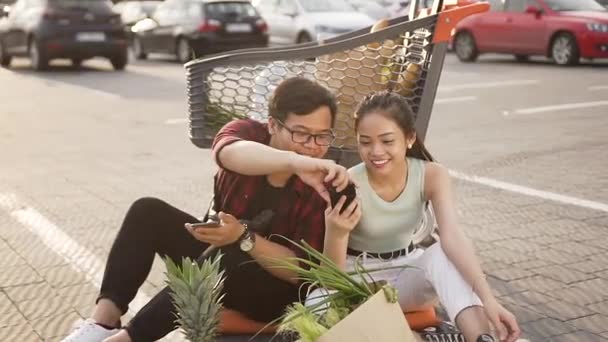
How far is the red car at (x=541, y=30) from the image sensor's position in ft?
54.1

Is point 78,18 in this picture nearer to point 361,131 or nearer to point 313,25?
point 313,25

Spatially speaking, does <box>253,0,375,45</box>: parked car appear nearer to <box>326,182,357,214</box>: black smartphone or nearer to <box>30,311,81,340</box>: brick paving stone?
<box>30,311,81,340</box>: brick paving stone

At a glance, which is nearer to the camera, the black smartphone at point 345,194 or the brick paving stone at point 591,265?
the black smartphone at point 345,194

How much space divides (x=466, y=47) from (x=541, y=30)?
6.70ft

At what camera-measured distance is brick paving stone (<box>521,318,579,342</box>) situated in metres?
4.06

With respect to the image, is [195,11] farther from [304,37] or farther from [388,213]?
[388,213]

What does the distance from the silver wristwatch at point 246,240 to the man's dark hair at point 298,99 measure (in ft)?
1.40

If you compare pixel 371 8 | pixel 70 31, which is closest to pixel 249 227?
pixel 70 31

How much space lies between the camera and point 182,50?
→ 20.0 meters

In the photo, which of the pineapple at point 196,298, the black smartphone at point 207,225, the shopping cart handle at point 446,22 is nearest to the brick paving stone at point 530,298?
the shopping cart handle at point 446,22

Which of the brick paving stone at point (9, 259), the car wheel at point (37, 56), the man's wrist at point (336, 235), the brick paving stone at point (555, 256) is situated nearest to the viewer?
the man's wrist at point (336, 235)

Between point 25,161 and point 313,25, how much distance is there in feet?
36.6

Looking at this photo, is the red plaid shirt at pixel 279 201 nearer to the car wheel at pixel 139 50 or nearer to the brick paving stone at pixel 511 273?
the brick paving stone at pixel 511 273

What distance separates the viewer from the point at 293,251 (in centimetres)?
357
